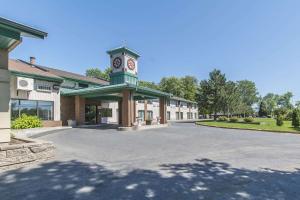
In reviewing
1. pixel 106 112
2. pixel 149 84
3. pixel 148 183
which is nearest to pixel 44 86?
pixel 106 112

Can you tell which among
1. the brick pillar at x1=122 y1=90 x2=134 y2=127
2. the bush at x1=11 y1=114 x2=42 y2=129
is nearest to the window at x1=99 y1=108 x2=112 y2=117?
the bush at x1=11 y1=114 x2=42 y2=129

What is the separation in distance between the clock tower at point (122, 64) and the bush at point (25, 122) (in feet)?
30.9

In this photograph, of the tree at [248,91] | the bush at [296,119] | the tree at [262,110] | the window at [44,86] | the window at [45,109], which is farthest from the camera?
the tree at [248,91]

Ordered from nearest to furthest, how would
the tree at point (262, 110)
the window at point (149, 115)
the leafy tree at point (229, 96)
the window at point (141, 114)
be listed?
the window at point (141, 114)
the window at point (149, 115)
the leafy tree at point (229, 96)
the tree at point (262, 110)

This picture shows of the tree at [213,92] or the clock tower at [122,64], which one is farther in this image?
the tree at [213,92]

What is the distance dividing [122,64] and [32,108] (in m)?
10.8

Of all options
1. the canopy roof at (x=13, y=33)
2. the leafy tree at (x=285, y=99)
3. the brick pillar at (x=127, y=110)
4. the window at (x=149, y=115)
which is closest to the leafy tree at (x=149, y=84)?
the window at (x=149, y=115)

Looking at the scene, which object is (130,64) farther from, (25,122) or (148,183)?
(148,183)

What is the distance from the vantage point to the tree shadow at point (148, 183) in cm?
418

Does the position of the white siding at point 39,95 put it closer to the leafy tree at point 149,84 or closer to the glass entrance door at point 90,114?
the glass entrance door at point 90,114

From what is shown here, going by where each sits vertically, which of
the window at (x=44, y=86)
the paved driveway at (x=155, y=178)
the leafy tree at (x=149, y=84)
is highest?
the leafy tree at (x=149, y=84)

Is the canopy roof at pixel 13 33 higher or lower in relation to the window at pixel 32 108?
higher

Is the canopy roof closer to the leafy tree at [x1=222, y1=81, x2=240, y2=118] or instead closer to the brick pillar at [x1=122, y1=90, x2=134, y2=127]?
the brick pillar at [x1=122, y1=90, x2=134, y2=127]

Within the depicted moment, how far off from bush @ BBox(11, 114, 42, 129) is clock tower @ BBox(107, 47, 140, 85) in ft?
30.9
